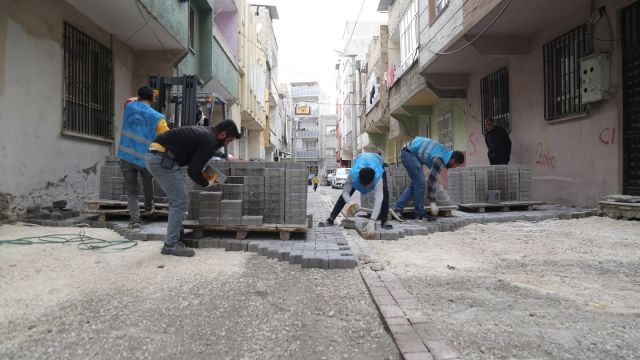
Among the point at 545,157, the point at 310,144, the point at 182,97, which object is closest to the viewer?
the point at 182,97

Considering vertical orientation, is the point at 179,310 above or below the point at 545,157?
below

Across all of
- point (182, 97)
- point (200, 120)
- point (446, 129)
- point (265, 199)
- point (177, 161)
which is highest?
point (446, 129)

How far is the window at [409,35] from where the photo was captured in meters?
14.7

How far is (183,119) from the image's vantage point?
298 inches

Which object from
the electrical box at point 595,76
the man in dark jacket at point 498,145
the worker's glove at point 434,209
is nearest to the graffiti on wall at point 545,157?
the man in dark jacket at point 498,145

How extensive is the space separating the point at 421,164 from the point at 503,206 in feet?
6.81

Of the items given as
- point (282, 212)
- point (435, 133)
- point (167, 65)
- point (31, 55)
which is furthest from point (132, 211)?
point (435, 133)

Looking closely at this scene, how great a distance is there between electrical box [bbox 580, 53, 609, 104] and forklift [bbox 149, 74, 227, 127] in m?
7.02

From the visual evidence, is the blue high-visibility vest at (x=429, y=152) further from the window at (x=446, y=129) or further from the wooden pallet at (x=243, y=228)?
the window at (x=446, y=129)

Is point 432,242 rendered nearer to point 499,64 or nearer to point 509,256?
point 509,256

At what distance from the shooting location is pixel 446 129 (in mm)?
15766

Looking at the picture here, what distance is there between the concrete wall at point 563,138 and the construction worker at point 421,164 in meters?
2.82

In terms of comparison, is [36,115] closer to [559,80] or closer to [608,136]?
[608,136]

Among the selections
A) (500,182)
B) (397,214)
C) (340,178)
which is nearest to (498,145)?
(500,182)
